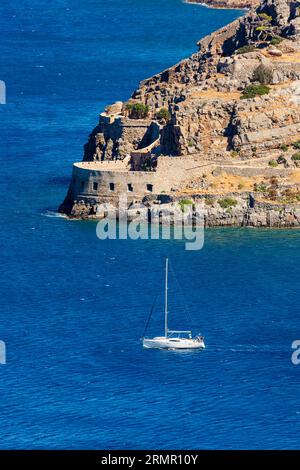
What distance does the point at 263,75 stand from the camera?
184750mm

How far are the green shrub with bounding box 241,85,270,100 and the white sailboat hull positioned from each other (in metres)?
41.7

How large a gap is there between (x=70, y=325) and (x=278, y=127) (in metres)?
38.4

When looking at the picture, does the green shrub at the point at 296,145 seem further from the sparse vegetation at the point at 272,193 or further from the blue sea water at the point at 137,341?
the blue sea water at the point at 137,341

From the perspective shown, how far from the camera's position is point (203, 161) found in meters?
178

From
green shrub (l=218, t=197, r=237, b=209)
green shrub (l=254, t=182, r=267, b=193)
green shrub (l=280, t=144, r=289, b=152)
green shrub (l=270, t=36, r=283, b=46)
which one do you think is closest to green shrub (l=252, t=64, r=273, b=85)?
green shrub (l=280, t=144, r=289, b=152)

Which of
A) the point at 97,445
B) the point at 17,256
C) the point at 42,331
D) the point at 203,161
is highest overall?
the point at 203,161

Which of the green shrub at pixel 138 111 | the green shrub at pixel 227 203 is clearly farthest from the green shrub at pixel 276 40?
the green shrub at pixel 227 203

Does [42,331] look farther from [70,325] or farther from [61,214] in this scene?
[61,214]

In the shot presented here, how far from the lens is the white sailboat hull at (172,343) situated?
470 feet

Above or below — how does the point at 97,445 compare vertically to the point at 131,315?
below

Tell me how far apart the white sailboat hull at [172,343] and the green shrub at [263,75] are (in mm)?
45248

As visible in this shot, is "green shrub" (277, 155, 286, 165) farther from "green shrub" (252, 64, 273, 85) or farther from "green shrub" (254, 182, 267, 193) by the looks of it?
"green shrub" (252, 64, 273, 85)

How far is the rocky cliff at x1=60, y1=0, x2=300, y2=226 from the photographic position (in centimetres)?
17650

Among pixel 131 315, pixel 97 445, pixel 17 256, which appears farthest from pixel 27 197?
pixel 97 445
